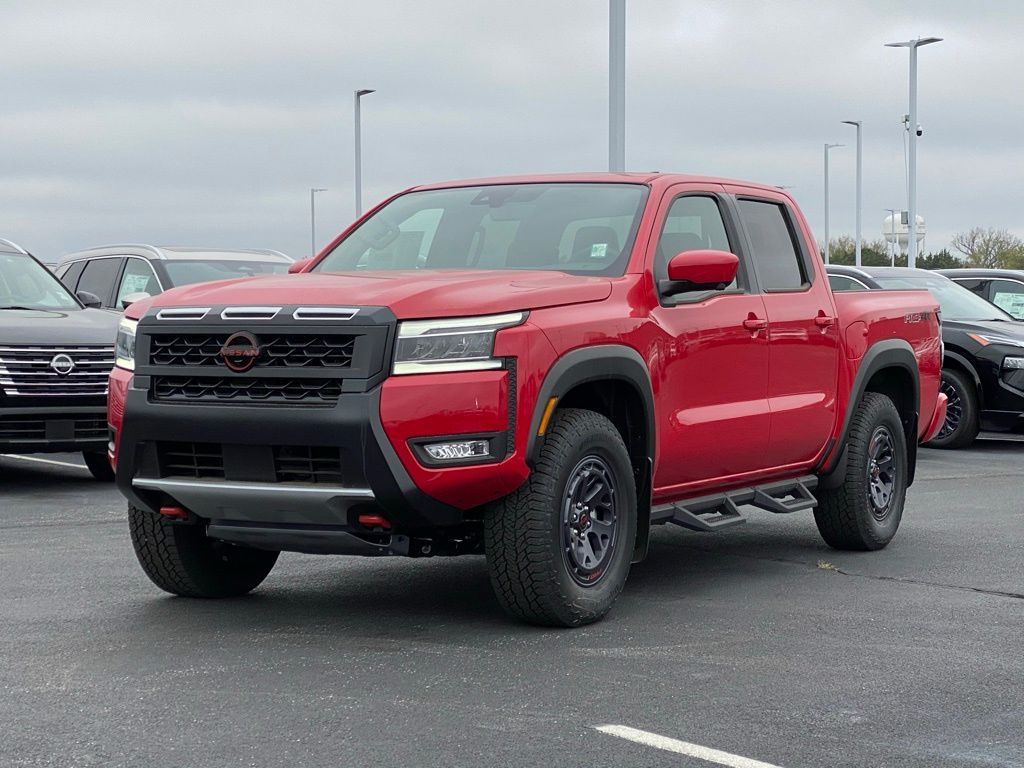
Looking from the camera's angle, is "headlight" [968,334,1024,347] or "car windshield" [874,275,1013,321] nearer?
"headlight" [968,334,1024,347]

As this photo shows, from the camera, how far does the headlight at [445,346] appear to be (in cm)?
617

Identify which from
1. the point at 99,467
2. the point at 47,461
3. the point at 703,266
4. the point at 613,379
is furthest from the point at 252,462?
the point at 47,461

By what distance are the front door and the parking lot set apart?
0.63 metres

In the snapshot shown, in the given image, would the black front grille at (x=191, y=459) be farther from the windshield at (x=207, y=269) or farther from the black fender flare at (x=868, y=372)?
the windshield at (x=207, y=269)

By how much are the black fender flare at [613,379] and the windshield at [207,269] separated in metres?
9.12

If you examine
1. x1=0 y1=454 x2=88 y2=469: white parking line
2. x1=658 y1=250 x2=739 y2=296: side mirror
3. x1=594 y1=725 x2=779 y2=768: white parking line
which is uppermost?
Result: x1=658 y1=250 x2=739 y2=296: side mirror

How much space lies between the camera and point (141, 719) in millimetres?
5191

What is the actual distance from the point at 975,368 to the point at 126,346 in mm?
10587

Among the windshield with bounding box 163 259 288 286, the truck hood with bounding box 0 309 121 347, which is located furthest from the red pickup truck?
the windshield with bounding box 163 259 288 286

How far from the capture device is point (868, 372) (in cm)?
888

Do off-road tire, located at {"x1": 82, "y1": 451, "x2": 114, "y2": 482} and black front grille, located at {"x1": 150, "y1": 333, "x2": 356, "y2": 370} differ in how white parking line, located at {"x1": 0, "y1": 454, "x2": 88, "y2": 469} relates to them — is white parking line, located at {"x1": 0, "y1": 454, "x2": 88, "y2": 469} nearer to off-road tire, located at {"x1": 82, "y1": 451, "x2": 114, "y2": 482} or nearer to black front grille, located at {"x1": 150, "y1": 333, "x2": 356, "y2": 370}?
→ off-road tire, located at {"x1": 82, "y1": 451, "x2": 114, "y2": 482}

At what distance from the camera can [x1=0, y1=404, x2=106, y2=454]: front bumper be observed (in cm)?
1159

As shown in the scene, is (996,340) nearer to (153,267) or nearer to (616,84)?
(616,84)

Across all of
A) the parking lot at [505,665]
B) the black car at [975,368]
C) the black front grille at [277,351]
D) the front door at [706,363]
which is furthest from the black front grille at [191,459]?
the black car at [975,368]
